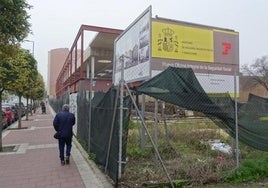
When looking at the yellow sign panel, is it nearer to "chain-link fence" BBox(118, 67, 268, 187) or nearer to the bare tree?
"chain-link fence" BBox(118, 67, 268, 187)

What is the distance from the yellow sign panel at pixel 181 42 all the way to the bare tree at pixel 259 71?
53.2 m

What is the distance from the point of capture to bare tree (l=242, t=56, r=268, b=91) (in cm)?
6241

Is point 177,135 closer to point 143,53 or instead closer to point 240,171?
point 143,53

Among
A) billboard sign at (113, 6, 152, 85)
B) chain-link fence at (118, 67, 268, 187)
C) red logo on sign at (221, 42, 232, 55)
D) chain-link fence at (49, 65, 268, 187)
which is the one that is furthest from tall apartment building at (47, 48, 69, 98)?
chain-link fence at (118, 67, 268, 187)

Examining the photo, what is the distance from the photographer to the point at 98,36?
2614 centimetres

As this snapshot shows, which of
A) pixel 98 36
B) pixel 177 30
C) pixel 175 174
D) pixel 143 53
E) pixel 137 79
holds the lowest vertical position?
pixel 175 174

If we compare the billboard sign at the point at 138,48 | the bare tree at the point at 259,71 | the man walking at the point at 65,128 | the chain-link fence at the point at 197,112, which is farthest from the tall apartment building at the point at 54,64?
the chain-link fence at the point at 197,112

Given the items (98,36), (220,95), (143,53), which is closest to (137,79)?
(143,53)

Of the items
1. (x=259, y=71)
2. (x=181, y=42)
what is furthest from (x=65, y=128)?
(x=259, y=71)

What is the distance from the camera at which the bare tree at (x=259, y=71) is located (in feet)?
205

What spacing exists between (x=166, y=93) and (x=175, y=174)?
188cm

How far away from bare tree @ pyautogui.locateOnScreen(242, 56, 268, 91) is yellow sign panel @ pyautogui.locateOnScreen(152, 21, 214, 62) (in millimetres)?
53220

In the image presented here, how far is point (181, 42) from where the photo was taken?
11102mm

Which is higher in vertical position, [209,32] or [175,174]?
[209,32]
